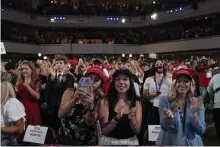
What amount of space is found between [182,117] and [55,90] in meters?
3.99

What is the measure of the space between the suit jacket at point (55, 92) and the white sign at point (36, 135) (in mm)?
2961

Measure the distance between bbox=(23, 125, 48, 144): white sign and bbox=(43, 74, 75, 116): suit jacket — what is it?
9.71ft

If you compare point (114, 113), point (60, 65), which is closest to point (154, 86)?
point (60, 65)

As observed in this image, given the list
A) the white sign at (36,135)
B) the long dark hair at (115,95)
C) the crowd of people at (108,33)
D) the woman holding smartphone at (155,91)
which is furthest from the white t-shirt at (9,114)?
the crowd of people at (108,33)

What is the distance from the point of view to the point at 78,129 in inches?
157

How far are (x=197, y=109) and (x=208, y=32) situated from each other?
2903 centimetres

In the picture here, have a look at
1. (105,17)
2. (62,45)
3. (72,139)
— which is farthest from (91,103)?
(105,17)

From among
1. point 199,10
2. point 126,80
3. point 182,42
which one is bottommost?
point 126,80

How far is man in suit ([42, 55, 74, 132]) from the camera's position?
23.9 feet

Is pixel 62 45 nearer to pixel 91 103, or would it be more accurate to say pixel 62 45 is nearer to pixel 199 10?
pixel 199 10

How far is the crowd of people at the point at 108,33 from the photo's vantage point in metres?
35.6

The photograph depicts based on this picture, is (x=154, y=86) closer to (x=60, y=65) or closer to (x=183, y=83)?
(x=60, y=65)

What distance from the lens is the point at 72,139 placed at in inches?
158

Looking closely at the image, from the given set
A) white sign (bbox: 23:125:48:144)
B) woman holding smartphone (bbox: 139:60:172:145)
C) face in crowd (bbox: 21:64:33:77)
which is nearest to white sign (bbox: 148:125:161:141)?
white sign (bbox: 23:125:48:144)
